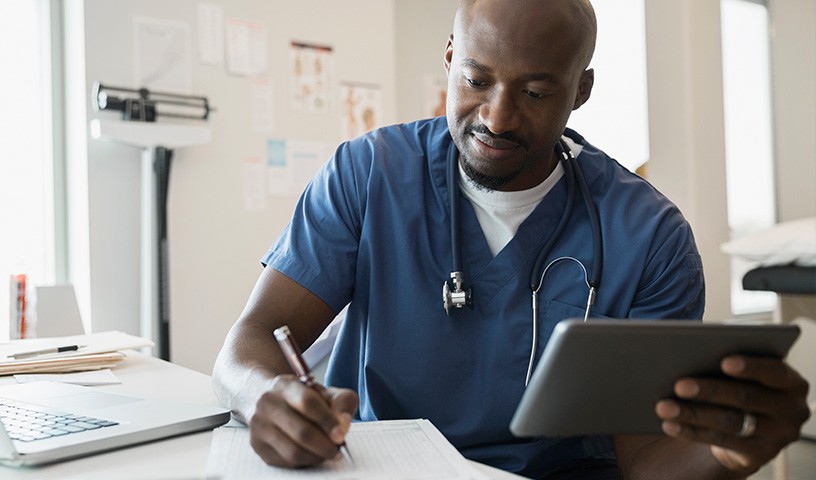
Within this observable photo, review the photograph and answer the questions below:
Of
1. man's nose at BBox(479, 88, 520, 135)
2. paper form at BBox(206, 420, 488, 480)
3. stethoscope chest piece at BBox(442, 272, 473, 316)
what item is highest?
man's nose at BBox(479, 88, 520, 135)

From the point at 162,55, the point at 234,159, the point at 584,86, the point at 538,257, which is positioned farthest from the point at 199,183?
the point at 538,257

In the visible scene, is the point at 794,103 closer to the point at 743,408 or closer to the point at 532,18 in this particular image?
the point at 532,18

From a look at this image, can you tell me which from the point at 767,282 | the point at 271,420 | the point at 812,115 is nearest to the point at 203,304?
the point at 767,282

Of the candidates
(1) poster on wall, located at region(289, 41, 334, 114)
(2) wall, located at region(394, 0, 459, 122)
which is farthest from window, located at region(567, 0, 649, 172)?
(1) poster on wall, located at region(289, 41, 334, 114)

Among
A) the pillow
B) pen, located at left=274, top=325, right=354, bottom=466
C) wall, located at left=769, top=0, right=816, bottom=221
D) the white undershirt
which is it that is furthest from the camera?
wall, located at left=769, top=0, right=816, bottom=221

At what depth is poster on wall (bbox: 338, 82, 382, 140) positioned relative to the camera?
3270 millimetres

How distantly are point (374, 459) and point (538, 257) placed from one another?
52cm

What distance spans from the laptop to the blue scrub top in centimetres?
32

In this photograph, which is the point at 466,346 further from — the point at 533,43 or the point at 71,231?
the point at 71,231

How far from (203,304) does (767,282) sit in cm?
192

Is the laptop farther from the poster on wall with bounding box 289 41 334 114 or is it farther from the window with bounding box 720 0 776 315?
the window with bounding box 720 0 776 315

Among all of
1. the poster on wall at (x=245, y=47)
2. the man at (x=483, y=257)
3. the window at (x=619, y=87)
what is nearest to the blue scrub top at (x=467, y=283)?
the man at (x=483, y=257)

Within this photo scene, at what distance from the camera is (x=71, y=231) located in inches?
108

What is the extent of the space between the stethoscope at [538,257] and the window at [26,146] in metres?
1.97
